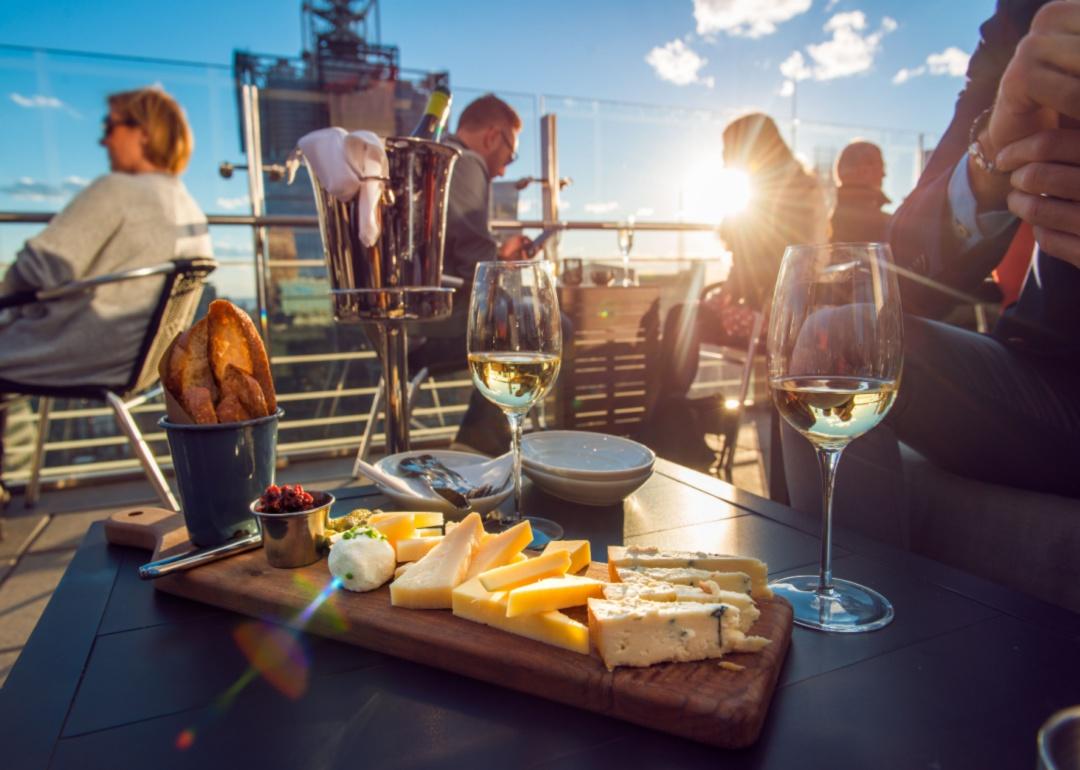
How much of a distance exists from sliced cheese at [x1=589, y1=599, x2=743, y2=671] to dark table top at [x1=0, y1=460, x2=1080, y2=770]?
0.05 meters

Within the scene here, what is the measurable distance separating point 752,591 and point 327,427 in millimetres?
3137

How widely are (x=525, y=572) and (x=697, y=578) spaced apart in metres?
0.15

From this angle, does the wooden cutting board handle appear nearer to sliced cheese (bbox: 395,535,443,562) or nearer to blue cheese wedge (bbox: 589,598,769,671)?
sliced cheese (bbox: 395,535,443,562)

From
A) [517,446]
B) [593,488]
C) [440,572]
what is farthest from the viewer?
[593,488]

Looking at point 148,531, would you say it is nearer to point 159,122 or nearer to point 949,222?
point 949,222

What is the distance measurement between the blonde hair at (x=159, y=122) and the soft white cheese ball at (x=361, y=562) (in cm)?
254

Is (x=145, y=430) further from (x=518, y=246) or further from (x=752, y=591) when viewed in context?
(x=752, y=591)

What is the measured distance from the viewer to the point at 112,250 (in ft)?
7.57

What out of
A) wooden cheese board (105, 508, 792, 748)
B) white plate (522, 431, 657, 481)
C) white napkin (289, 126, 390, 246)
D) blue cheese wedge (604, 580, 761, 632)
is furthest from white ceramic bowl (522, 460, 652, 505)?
white napkin (289, 126, 390, 246)

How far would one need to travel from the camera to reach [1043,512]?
1.02m

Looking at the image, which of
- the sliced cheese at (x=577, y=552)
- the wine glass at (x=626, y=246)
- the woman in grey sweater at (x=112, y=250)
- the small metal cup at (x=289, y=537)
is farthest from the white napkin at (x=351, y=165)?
the wine glass at (x=626, y=246)

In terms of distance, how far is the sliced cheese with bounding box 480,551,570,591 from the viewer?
56cm

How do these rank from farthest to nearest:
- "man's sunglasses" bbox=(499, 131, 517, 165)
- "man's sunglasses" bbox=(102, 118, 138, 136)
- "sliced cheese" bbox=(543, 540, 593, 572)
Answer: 1. "man's sunglasses" bbox=(499, 131, 517, 165)
2. "man's sunglasses" bbox=(102, 118, 138, 136)
3. "sliced cheese" bbox=(543, 540, 593, 572)

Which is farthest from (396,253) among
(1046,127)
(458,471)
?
(1046,127)
